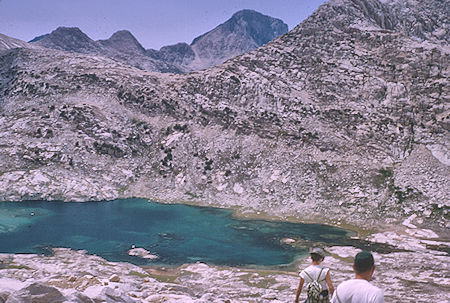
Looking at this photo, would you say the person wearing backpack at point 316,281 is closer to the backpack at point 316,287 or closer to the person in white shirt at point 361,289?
the backpack at point 316,287

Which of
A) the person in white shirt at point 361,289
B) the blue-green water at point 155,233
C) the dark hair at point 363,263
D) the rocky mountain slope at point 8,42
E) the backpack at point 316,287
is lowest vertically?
the blue-green water at point 155,233

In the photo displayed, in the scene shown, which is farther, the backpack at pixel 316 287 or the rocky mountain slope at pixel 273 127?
the rocky mountain slope at pixel 273 127

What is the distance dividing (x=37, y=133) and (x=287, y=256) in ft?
290

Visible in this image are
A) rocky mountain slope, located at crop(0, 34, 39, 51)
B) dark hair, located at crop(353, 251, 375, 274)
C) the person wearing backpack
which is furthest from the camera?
rocky mountain slope, located at crop(0, 34, 39, 51)

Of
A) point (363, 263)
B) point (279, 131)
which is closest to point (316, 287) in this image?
point (363, 263)

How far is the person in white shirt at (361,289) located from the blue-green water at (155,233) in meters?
45.5

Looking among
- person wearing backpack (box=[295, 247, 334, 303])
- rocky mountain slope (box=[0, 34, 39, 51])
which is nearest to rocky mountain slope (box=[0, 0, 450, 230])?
rocky mountain slope (box=[0, 34, 39, 51])

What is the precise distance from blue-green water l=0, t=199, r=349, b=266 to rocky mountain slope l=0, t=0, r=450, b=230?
27.5ft

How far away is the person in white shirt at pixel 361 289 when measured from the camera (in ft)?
27.0

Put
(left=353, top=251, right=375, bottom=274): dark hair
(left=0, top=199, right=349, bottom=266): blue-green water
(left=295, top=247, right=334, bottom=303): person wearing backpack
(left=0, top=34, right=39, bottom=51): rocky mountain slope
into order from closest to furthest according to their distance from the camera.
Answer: (left=353, top=251, right=375, bottom=274): dark hair, (left=295, top=247, right=334, bottom=303): person wearing backpack, (left=0, top=199, right=349, bottom=266): blue-green water, (left=0, top=34, right=39, bottom=51): rocky mountain slope

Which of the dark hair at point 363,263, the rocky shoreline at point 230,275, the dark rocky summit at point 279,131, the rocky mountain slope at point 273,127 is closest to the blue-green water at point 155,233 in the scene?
the rocky shoreline at point 230,275

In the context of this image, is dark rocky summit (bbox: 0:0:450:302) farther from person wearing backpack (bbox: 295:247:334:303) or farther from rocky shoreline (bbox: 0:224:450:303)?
person wearing backpack (bbox: 295:247:334:303)

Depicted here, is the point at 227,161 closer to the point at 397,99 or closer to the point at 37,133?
the point at 397,99

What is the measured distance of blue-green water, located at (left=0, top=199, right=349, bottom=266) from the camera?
184 feet
